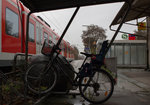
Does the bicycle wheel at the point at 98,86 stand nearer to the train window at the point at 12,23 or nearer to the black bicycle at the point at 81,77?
the black bicycle at the point at 81,77

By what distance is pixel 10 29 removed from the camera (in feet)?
19.3

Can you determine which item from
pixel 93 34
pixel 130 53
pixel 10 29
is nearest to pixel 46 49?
pixel 10 29

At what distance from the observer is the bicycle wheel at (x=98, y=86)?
296 cm

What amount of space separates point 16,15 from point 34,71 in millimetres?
4221

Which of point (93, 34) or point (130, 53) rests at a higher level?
point (93, 34)

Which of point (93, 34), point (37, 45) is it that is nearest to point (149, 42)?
point (37, 45)

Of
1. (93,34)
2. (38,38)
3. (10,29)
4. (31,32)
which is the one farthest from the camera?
(93,34)

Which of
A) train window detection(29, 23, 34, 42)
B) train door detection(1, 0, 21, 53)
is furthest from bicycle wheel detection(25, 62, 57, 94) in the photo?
train window detection(29, 23, 34, 42)

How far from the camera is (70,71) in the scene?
3.43 meters

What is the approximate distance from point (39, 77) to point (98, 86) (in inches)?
52.6

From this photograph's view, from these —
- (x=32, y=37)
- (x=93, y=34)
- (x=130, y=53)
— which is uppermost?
(x=93, y=34)

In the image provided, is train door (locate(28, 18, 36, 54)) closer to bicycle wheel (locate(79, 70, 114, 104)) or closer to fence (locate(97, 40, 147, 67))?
bicycle wheel (locate(79, 70, 114, 104))

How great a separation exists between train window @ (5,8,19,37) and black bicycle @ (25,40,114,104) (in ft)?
10.8

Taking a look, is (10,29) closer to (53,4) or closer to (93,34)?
(53,4)
